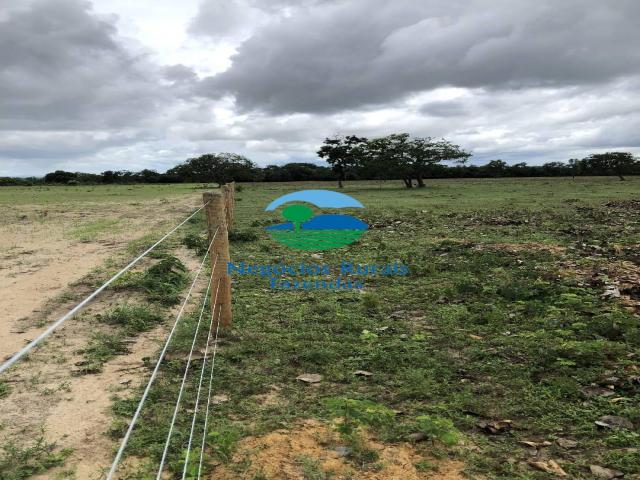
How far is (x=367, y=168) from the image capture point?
51.3 m

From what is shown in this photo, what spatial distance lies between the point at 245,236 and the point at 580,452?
10884 mm

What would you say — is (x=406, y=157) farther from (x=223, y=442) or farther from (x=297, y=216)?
(x=223, y=442)

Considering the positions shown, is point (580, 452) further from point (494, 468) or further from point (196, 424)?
point (196, 424)

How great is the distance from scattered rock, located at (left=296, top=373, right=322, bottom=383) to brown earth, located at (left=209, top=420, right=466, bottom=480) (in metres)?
0.97

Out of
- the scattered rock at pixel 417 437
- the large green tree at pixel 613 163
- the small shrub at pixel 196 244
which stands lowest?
the scattered rock at pixel 417 437

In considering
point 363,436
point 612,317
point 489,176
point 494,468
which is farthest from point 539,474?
point 489,176

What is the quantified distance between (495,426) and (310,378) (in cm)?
178

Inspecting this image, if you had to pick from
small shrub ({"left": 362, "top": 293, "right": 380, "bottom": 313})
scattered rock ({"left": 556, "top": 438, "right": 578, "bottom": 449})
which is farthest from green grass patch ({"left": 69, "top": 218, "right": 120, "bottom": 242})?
scattered rock ({"left": 556, "top": 438, "right": 578, "bottom": 449})

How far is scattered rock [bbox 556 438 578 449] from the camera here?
3506mm

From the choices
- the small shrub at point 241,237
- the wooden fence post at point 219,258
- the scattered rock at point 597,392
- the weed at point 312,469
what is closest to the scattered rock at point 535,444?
the scattered rock at point 597,392

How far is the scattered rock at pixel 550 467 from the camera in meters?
3.19

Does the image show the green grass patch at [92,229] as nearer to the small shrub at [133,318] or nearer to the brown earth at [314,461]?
the small shrub at [133,318]

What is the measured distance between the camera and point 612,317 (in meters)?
5.84

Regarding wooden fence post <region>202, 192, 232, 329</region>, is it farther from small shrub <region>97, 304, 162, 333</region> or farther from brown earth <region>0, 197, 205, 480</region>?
small shrub <region>97, 304, 162, 333</region>
